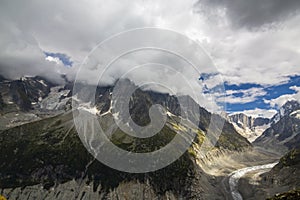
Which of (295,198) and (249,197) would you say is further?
(249,197)

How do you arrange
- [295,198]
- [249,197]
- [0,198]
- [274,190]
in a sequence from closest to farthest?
1. [295,198]
2. [0,198]
3. [274,190]
4. [249,197]

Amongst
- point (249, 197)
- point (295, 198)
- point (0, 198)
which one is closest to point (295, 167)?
point (249, 197)

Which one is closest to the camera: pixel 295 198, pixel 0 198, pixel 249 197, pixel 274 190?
pixel 295 198

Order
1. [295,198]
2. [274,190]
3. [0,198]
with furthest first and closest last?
[274,190]
[0,198]
[295,198]

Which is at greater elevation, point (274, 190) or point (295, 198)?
point (295, 198)

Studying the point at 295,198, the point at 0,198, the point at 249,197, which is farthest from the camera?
the point at 249,197

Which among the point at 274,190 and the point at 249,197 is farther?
the point at 249,197

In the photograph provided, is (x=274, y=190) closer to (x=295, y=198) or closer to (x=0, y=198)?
(x=295, y=198)

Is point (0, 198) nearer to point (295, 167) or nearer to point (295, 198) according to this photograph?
point (295, 198)

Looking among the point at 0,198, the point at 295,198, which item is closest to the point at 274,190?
the point at 295,198
